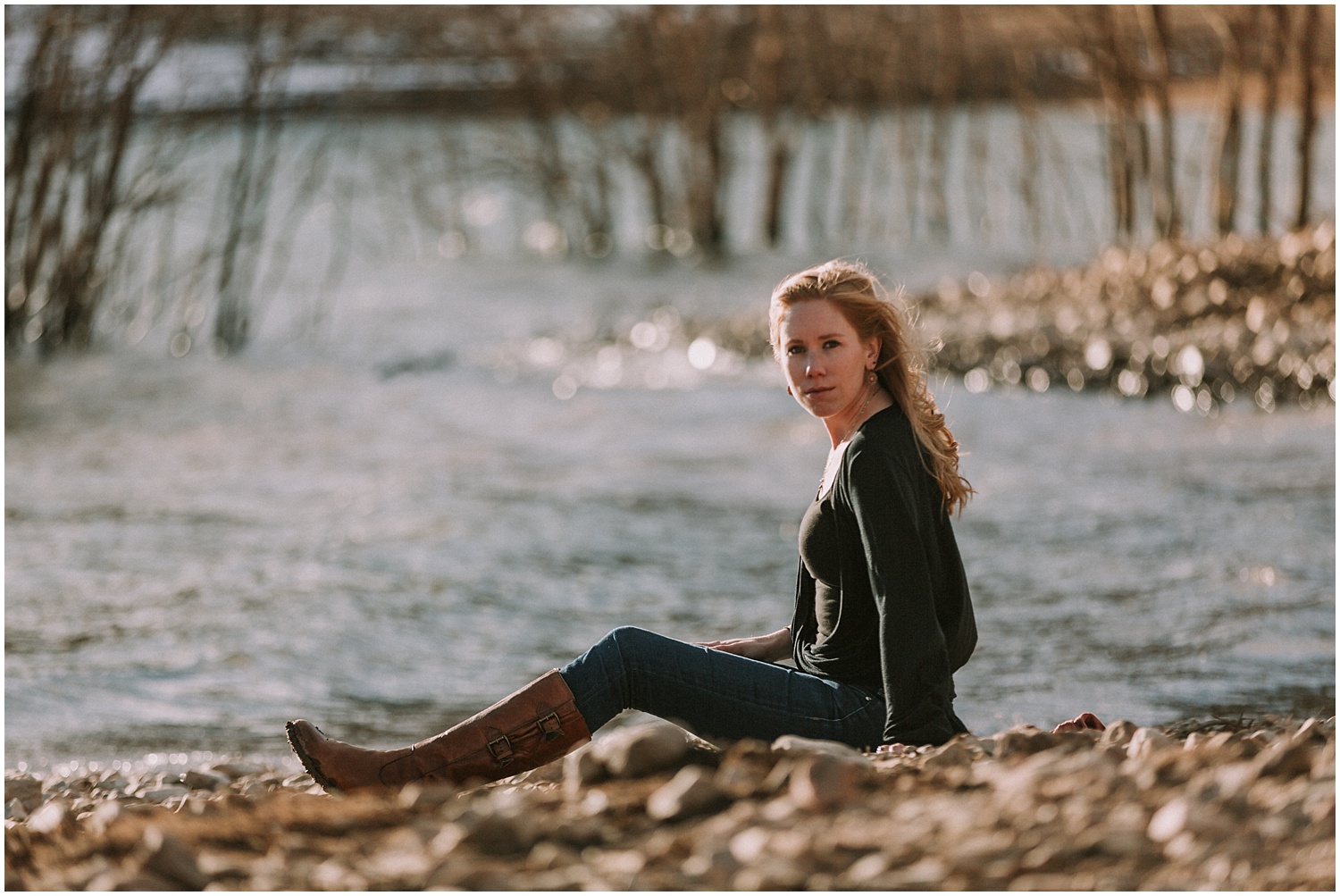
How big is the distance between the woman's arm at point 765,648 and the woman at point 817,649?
6.3 inches

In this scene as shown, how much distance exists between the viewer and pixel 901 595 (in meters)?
3.71

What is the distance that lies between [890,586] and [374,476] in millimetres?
7669

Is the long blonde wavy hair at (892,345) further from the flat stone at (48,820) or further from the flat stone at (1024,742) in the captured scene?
the flat stone at (48,820)

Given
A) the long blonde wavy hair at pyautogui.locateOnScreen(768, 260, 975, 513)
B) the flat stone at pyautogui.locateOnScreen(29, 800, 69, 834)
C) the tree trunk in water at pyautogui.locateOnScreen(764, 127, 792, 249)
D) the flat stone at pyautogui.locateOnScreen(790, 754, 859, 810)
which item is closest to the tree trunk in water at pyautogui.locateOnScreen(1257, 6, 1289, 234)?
the tree trunk in water at pyautogui.locateOnScreen(764, 127, 792, 249)

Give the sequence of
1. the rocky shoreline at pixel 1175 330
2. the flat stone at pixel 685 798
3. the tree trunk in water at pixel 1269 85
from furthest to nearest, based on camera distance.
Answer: the tree trunk in water at pixel 1269 85, the rocky shoreline at pixel 1175 330, the flat stone at pixel 685 798

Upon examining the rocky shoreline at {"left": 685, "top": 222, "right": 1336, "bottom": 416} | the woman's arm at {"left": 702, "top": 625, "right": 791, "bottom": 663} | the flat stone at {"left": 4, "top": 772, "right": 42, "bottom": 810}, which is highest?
the rocky shoreline at {"left": 685, "top": 222, "right": 1336, "bottom": 416}

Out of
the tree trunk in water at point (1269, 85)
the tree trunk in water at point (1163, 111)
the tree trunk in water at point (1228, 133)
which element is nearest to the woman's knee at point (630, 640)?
the tree trunk in water at point (1269, 85)

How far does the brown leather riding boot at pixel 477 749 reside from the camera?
3971 mm

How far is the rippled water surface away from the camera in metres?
6.43

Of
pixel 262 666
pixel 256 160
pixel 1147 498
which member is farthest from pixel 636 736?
pixel 256 160

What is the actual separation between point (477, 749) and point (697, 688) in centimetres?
53

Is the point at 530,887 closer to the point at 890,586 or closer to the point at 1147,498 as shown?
the point at 890,586

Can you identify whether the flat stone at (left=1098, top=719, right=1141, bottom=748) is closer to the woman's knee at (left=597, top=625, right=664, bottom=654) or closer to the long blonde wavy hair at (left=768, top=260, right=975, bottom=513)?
the long blonde wavy hair at (left=768, top=260, right=975, bottom=513)

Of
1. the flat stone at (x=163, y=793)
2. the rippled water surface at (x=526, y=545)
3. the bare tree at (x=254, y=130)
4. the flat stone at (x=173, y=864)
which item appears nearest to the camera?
the flat stone at (x=173, y=864)
